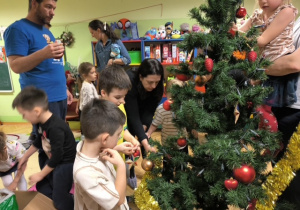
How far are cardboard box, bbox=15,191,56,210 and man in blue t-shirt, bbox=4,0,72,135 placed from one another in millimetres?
662

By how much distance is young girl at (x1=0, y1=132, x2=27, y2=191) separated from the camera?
183 centimetres

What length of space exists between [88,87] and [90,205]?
2.25 m

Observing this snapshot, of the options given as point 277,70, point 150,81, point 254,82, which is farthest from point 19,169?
point 277,70

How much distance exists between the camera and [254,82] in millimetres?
1033

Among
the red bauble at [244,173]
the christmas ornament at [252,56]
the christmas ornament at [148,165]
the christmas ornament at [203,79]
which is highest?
the christmas ornament at [252,56]

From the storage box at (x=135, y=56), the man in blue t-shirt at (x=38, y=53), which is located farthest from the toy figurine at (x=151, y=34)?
the man in blue t-shirt at (x=38, y=53)

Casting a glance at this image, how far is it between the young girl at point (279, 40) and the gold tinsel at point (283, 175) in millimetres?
207

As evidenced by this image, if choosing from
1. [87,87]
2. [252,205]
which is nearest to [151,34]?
[87,87]

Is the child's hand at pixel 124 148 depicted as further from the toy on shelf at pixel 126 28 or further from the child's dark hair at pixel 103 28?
the toy on shelf at pixel 126 28

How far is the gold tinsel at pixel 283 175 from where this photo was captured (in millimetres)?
1066

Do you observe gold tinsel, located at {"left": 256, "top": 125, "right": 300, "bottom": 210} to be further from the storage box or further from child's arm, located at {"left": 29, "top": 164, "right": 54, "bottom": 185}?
the storage box

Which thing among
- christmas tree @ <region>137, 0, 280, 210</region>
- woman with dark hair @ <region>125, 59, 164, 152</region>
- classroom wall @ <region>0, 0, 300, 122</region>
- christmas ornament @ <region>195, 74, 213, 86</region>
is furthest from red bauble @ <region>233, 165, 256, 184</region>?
classroom wall @ <region>0, 0, 300, 122</region>

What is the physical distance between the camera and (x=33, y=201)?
58.8 inches

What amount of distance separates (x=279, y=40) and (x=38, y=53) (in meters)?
1.52
